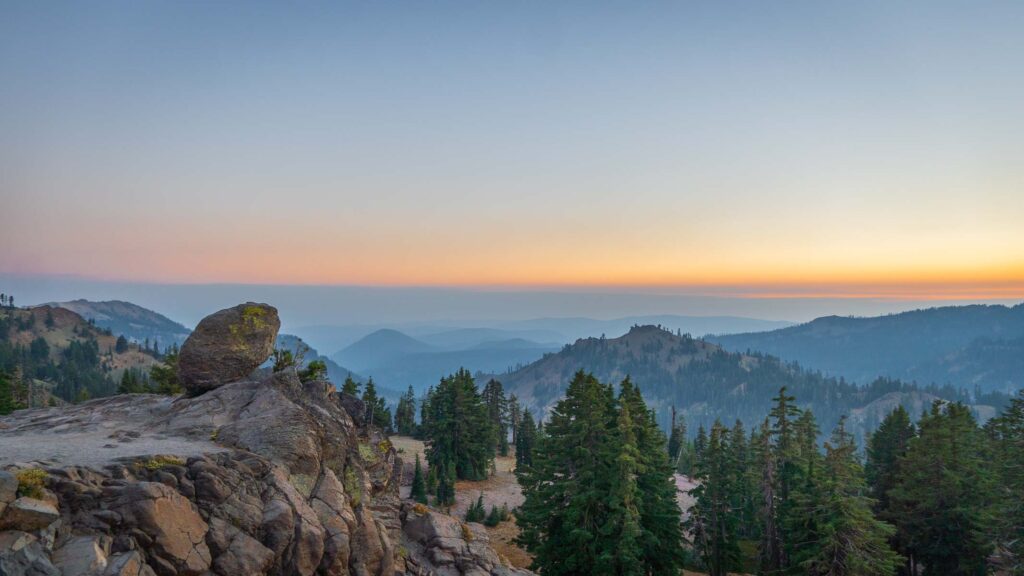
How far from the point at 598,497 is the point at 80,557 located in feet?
79.2

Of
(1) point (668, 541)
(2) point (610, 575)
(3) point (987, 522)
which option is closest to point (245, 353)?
(2) point (610, 575)

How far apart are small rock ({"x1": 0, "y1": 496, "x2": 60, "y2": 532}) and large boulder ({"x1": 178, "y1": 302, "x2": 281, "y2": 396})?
1149cm

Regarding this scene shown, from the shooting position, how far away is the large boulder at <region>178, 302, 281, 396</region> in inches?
919

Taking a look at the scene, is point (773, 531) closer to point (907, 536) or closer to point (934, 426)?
point (907, 536)

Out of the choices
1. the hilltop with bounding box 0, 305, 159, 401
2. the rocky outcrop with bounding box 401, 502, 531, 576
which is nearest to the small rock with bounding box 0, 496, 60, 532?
the rocky outcrop with bounding box 401, 502, 531, 576

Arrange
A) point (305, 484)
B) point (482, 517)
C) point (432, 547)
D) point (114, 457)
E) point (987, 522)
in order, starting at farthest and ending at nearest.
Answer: point (482, 517) < point (987, 522) < point (432, 547) < point (305, 484) < point (114, 457)

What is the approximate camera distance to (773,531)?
1686 inches

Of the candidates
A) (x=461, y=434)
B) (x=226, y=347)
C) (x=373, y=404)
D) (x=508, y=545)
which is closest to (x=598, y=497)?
(x=226, y=347)

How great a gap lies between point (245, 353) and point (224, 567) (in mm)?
Result: 11824

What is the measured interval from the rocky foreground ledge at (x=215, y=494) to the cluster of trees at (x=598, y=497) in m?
6.21

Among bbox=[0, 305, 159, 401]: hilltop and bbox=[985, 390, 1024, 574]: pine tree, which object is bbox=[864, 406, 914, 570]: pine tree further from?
bbox=[0, 305, 159, 401]: hilltop

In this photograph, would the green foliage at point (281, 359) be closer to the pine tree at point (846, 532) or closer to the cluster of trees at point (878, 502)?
the pine tree at point (846, 532)

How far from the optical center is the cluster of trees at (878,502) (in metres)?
30.4

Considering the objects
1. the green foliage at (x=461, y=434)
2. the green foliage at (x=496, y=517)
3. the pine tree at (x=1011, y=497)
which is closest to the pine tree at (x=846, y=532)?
the pine tree at (x=1011, y=497)
